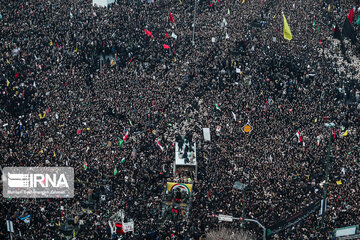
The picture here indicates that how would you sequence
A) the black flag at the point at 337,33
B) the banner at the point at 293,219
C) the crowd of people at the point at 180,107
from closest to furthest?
1. the banner at the point at 293,219
2. the crowd of people at the point at 180,107
3. the black flag at the point at 337,33

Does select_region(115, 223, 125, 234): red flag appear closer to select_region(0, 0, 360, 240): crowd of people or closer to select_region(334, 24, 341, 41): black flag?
select_region(0, 0, 360, 240): crowd of people

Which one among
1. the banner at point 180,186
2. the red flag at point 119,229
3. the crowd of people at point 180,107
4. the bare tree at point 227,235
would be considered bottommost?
the bare tree at point 227,235

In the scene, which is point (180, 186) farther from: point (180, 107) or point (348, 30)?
point (348, 30)

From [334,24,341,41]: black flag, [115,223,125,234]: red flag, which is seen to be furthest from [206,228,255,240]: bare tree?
[334,24,341,41]: black flag

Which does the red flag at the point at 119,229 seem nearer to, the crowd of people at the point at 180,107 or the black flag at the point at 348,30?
the crowd of people at the point at 180,107

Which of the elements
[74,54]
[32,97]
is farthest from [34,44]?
[32,97]

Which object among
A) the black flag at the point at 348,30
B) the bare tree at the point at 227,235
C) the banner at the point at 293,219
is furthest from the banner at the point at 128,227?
the black flag at the point at 348,30

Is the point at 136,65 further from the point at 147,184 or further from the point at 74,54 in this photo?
the point at 147,184
